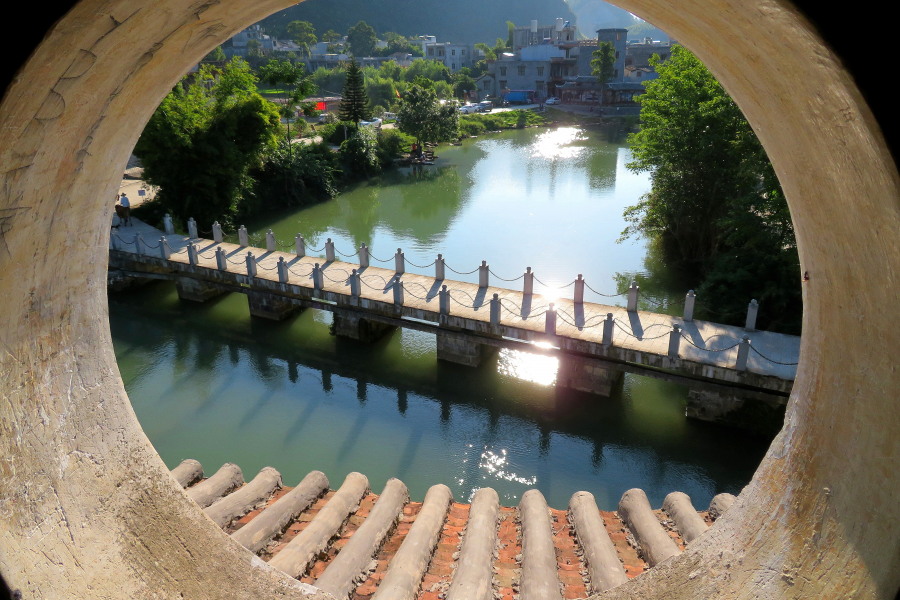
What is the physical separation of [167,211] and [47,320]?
1907 centimetres

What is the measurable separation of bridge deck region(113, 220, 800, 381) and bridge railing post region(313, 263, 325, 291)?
0.61 ft

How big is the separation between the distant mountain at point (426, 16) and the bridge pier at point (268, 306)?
296ft

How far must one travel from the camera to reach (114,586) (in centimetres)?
186

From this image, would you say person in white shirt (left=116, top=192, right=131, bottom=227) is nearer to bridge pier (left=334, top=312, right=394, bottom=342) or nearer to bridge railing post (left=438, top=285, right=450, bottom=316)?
bridge pier (left=334, top=312, right=394, bottom=342)

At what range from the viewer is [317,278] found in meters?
12.7

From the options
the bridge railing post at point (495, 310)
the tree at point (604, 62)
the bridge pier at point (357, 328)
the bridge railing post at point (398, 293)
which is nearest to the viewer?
the bridge railing post at point (495, 310)

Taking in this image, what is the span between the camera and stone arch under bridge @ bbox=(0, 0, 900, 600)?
4.54ft

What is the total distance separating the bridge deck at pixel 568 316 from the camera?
966 cm

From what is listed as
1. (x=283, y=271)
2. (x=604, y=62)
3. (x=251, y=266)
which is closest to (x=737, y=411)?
(x=283, y=271)

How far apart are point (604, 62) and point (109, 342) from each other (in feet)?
187

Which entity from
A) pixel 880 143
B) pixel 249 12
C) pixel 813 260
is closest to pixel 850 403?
pixel 813 260

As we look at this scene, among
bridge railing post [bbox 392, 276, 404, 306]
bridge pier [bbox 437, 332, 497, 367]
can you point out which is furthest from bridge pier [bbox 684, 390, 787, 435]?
bridge railing post [bbox 392, 276, 404, 306]

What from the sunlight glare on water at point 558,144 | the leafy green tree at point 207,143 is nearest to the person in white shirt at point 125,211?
the leafy green tree at point 207,143

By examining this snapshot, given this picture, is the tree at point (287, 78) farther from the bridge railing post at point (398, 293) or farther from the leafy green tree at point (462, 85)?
the leafy green tree at point (462, 85)
